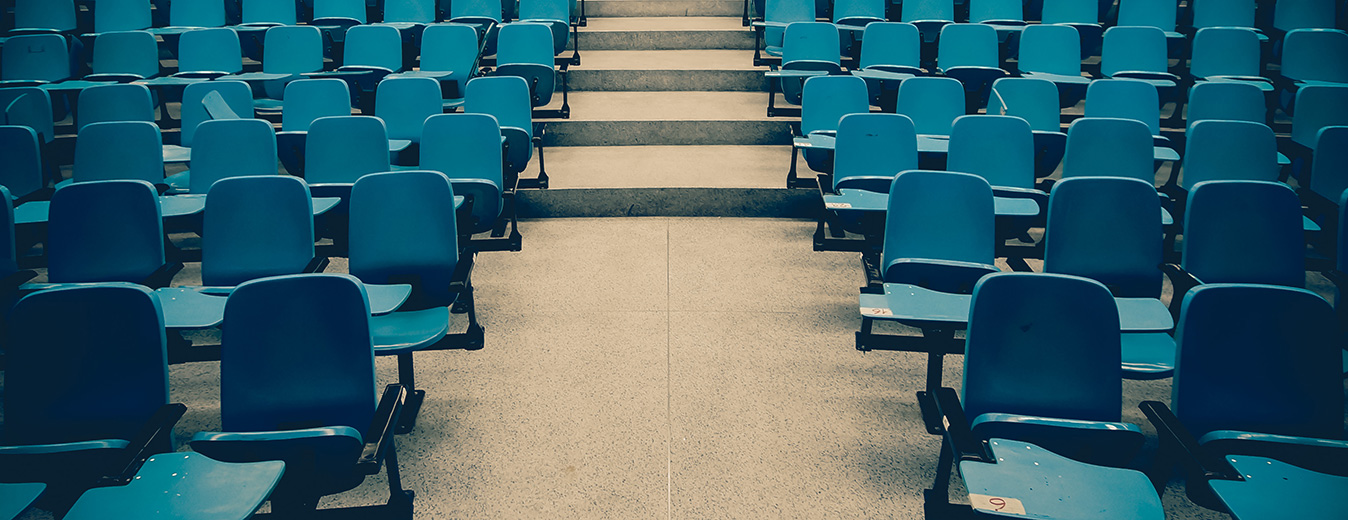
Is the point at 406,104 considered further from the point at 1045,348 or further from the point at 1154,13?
the point at 1154,13

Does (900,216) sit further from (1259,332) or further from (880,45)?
(880,45)

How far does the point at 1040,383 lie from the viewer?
6.67ft

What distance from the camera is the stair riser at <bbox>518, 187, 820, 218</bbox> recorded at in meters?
4.79

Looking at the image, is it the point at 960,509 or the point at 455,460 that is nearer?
the point at 960,509

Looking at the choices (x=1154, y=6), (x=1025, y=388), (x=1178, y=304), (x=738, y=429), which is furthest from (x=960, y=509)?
(x=1154, y=6)

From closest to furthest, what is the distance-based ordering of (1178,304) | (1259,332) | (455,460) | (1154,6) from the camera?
(1259,332) → (455,460) → (1178,304) → (1154,6)

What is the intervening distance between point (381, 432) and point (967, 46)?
17.0 feet

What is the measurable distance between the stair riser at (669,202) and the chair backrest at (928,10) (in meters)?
2.87

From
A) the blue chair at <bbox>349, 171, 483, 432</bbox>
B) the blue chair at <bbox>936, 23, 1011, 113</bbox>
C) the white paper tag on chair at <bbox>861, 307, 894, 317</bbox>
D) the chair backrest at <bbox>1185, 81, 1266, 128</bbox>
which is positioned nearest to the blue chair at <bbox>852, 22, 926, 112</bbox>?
the blue chair at <bbox>936, 23, 1011, 113</bbox>

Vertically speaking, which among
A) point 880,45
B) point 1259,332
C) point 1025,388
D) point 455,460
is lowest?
point 455,460

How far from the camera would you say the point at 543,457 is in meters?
2.54

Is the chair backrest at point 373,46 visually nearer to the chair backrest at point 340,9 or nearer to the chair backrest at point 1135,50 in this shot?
the chair backrest at point 340,9

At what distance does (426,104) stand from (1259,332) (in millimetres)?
4186

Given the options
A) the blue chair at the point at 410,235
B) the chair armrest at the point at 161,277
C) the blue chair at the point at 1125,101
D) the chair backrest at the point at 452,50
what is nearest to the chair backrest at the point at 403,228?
the blue chair at the point at 410,235
